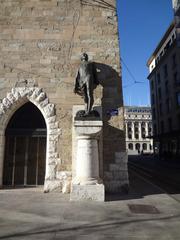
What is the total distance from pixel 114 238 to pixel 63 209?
1.94 meters

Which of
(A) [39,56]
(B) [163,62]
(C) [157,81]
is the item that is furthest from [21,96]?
(C) [157,81]

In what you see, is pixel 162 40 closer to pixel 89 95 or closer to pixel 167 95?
pixel 167 95

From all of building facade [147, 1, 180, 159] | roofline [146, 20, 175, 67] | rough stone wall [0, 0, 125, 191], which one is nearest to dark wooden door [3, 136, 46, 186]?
rough stone wall [0, 0, 125, 191]

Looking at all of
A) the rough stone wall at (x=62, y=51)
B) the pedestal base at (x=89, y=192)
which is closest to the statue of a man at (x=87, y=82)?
the rough stone wall at (x=62, y=51)

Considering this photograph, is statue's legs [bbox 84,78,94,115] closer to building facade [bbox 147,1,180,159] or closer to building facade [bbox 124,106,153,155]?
building facade [bbox 147,1,180,159]

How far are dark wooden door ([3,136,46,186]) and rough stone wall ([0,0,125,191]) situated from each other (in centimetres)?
96

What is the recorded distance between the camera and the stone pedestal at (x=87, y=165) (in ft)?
20.2

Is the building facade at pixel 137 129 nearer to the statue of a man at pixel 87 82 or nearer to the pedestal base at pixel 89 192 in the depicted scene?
the statue of a man at pixel 87 82

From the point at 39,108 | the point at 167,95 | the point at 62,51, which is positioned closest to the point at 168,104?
the point at 167,95

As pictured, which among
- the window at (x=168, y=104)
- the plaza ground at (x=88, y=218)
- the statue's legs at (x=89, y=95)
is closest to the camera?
the plaza ground at (x=88, y=218)

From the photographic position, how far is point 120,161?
7.85 meters

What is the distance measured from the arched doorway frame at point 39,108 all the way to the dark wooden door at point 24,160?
0.28 meters

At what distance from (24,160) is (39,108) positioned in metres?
1.88

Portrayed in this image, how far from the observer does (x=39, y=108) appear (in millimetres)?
8078
